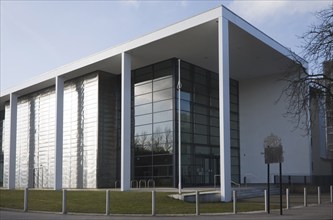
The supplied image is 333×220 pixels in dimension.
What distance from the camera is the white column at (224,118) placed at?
26.5 metres

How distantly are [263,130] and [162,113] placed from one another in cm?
1171

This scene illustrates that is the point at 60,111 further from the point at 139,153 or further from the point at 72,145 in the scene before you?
the point at 139,153

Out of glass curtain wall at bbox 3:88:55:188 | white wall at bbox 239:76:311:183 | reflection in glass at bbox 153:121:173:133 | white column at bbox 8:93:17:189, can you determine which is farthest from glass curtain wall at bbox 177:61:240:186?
white column at bbox 8:93:17:189

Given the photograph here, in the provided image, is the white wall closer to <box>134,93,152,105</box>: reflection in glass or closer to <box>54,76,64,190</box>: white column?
<box>134,93,152,105</box>: reflection in glass

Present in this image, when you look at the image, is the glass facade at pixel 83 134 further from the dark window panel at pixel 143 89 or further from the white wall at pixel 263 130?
the white wall at pixel 263 130

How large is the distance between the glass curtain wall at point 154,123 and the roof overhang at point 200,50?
4.39 ft

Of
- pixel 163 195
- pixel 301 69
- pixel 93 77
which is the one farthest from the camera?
pixel 93 77

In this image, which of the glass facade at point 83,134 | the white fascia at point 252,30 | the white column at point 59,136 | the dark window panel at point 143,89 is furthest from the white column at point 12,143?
the white fascia at point 252,30

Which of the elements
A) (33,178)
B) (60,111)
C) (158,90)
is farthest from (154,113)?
(33,178)

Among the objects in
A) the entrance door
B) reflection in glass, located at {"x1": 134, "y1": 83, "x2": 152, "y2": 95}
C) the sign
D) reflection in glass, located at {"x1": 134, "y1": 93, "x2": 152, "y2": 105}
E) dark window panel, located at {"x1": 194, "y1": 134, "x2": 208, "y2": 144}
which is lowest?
the entrance door

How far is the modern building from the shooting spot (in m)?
34.1

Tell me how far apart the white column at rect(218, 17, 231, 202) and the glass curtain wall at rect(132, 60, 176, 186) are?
28.8 ft

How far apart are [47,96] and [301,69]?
34.1 m

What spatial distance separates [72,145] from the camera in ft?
138
